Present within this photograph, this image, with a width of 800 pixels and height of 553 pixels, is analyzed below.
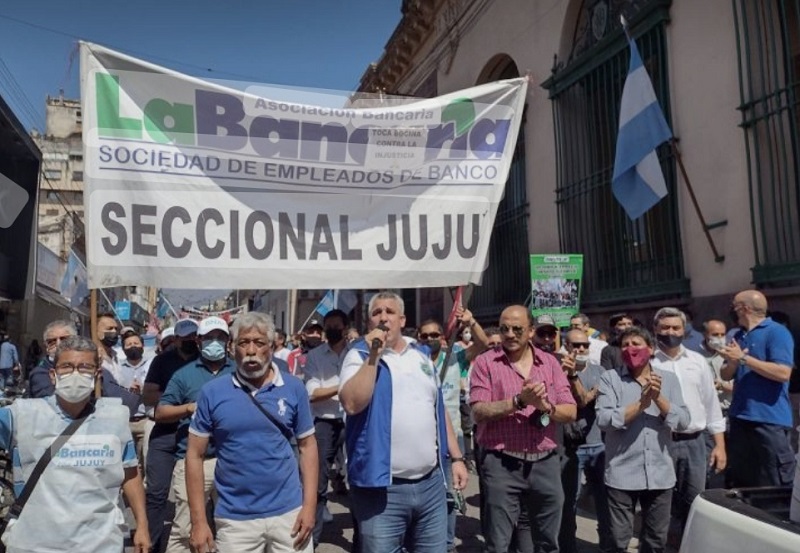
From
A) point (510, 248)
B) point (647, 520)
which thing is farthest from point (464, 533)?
point (510, 248)

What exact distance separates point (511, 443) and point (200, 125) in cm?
282

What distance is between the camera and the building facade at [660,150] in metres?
7.40

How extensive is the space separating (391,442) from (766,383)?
9.88 feet

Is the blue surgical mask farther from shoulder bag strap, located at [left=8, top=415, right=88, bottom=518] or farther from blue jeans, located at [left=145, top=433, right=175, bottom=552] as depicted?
shoulder bag strap, located at [left=8, top=415, right=88, bottom=518]

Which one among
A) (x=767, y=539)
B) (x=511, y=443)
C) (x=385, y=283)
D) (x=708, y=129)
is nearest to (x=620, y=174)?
(x=708, y=129)

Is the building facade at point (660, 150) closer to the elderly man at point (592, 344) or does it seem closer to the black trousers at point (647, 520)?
the elderly man at point (592, 344)

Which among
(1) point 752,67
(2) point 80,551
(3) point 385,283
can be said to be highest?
(1) point 752,67

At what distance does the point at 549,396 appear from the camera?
4047 millimetres

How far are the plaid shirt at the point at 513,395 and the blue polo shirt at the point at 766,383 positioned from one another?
5.51ft

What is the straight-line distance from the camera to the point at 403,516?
341 centimetres

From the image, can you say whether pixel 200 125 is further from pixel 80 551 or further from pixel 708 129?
pixel 708 129

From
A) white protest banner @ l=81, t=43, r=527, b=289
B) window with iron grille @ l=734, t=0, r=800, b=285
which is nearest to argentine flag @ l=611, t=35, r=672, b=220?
window with iron grille @ l=734, t=0, r=800, b=285

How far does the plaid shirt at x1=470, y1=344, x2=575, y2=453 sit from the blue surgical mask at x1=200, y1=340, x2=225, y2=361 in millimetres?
1764

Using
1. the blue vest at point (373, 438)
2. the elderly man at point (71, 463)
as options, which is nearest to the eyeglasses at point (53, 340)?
the elderly man at point (71, 463)
